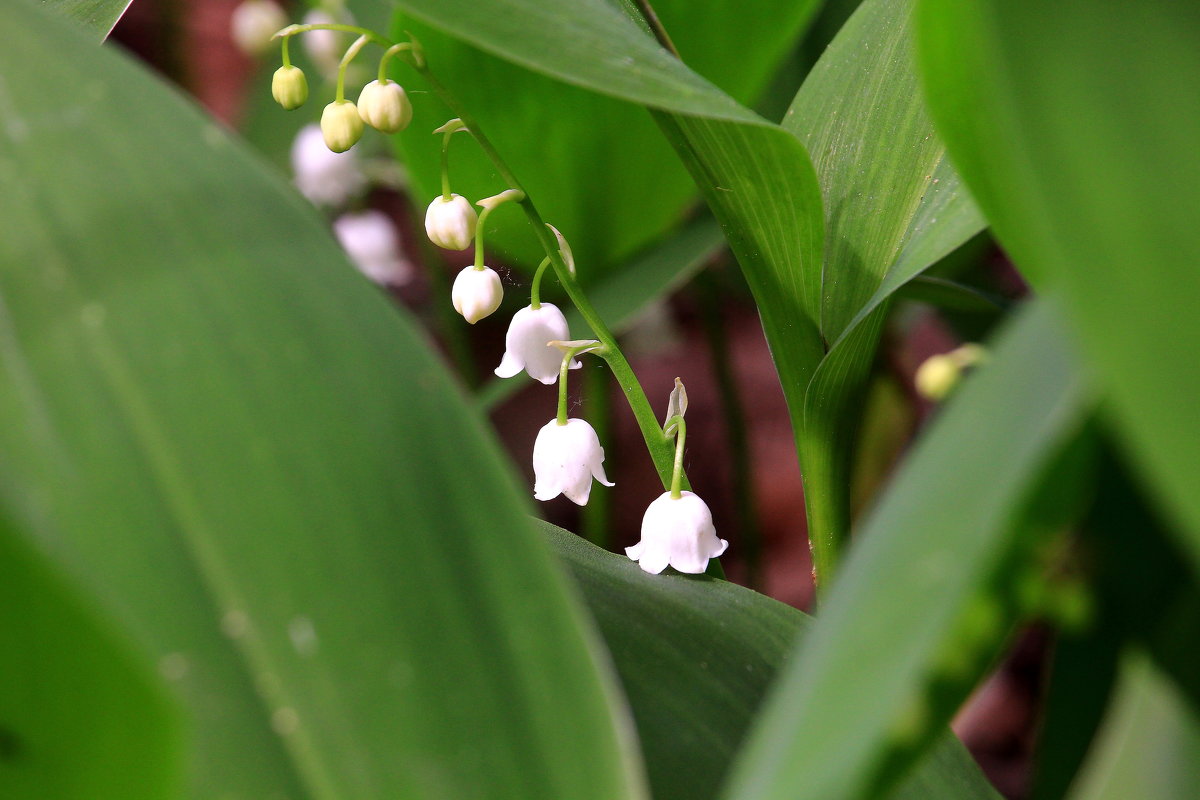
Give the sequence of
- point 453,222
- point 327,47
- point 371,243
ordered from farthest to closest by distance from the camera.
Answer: point 371,243, point 327,47, point 453,222

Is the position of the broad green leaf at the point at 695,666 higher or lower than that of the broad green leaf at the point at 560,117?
lower

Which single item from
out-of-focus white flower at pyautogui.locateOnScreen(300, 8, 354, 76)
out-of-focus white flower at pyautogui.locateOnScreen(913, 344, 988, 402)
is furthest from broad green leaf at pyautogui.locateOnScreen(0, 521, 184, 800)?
out-of-focus white flower at pyautogui.locateOnScreen(300, 8, 354, 76)

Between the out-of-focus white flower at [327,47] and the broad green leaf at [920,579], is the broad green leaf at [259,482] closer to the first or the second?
the broad green leaf at [920,579]

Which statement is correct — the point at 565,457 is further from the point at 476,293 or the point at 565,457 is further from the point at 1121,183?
the point at 1121,183

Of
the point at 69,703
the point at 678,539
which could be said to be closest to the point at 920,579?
the point at 69,703

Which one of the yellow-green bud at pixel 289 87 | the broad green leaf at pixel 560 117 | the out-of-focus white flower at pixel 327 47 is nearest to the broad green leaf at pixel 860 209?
the broad green leaf at pixel 560 117
